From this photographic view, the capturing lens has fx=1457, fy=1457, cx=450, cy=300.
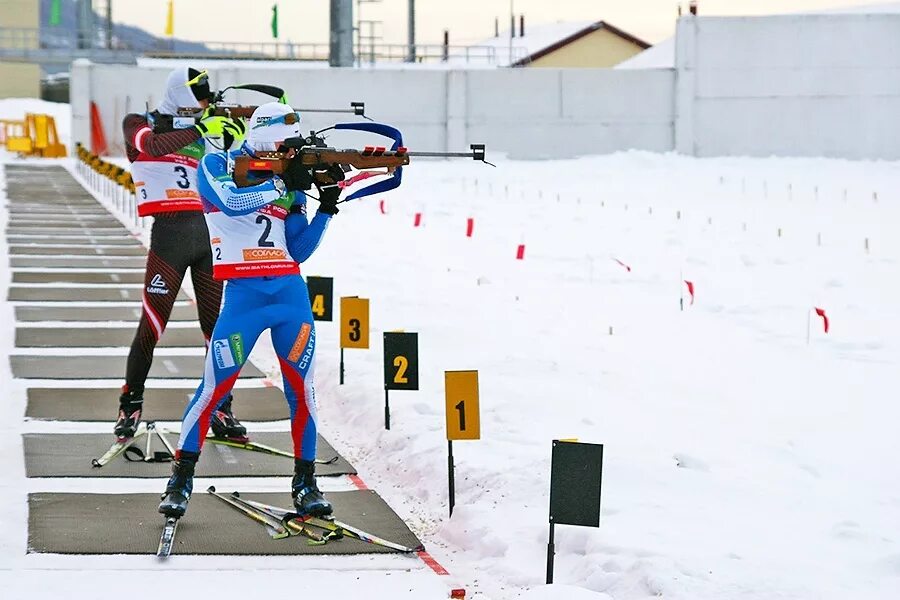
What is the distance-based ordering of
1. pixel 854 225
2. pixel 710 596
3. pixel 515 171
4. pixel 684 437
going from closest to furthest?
pixel 710 596 → pixel 684 437 → pixel 854 225 → pixel 515 171

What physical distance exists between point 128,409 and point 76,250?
526 inches

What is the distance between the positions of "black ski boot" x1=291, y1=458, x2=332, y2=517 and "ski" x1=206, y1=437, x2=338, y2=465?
5.05 feet

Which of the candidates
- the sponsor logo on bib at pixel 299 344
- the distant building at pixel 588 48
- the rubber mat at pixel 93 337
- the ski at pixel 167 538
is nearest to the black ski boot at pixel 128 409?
the ski at pixel 167 538

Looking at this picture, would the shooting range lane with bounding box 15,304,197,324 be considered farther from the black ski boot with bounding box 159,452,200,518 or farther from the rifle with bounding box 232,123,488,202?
the rifle with bounding box 232,123,488,202

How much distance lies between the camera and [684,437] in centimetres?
978

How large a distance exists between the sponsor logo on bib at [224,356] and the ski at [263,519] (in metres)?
0.88

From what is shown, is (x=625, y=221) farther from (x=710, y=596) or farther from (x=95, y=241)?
(x=710, y=596)

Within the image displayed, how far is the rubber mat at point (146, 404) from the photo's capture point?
1037 centimetres

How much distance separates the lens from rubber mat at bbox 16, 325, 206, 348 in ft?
44.4

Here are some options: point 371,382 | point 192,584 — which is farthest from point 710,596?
point 371,382

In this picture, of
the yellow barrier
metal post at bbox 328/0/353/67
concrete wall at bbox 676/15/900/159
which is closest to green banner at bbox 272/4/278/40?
the yellow barrier

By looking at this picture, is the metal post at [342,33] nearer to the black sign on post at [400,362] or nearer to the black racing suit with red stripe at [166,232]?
the black racing suit with red stripe at [166,232]

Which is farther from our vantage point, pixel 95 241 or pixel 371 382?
pixel 95 241

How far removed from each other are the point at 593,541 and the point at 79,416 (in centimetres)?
454
